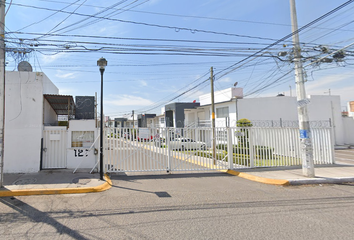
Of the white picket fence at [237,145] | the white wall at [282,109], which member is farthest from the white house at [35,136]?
the white wall at [282,109]

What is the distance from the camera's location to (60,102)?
1024 cm

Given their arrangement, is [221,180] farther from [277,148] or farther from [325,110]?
[325,110]

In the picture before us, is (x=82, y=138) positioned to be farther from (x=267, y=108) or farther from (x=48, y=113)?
(x=267, y=108)

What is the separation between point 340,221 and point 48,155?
990 centimetres

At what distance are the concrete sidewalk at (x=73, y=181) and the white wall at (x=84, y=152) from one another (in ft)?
1.70

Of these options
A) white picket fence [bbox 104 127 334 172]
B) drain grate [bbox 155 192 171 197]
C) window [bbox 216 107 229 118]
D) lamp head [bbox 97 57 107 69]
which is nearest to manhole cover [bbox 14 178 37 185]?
white picket fence [bbox 104 127 334 172]

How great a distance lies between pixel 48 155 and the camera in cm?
852

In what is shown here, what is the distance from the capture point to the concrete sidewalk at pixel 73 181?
5950 mm

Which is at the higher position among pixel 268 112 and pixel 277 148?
pixel 268 112

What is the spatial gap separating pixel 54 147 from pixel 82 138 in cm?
121

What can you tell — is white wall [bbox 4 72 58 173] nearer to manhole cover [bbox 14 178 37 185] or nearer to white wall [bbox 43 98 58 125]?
white wall [bbox 43 98 58 125]

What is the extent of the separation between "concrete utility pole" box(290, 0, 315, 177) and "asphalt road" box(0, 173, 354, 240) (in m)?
1.28

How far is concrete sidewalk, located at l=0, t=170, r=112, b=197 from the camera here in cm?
587

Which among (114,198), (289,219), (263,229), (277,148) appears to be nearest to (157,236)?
(263,229)
